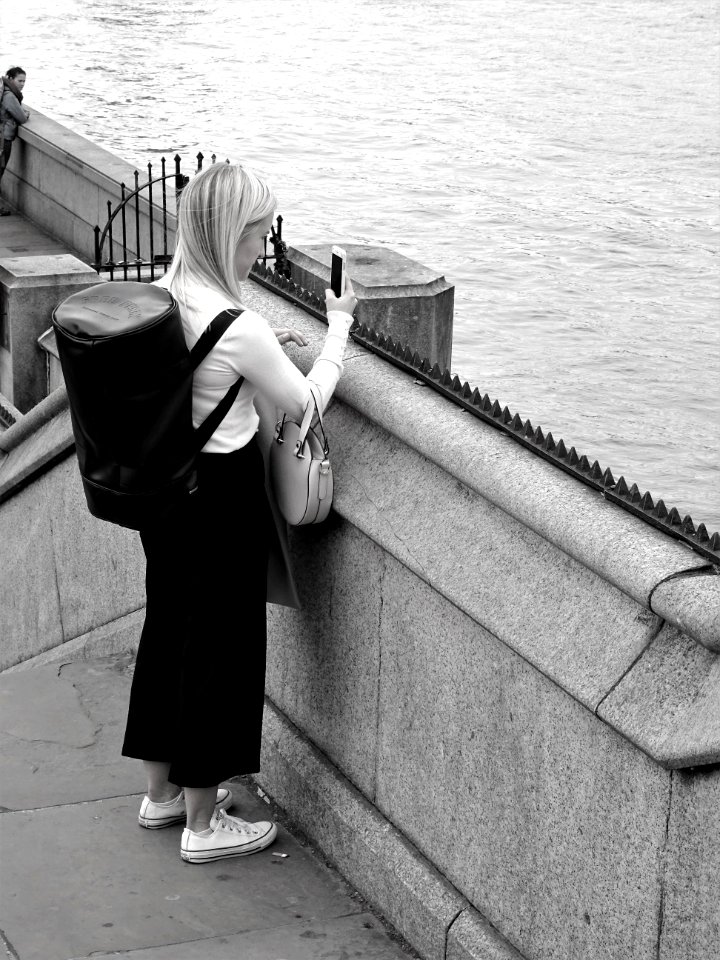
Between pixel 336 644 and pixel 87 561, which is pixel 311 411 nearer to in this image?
pixel 336 644

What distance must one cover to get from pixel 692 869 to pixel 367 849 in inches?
46.2

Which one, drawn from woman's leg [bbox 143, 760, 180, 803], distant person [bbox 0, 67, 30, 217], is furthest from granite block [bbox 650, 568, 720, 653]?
distant person [bbox 0, 67, 30, 217]

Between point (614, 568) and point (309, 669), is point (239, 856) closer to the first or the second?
point (309, 669)

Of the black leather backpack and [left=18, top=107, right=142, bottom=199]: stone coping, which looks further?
[left=18, top=107, right=142, bottom=199]: stone coping

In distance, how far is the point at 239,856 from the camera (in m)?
3.60

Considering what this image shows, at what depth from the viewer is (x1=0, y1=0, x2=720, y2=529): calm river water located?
55.8 feet

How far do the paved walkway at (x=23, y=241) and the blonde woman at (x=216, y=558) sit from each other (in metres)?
10.5

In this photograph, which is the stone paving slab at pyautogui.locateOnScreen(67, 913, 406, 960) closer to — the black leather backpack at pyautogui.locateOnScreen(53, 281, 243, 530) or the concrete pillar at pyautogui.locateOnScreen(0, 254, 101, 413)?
the black leather backpack at pyautogui.locateOnScreen(53, 281, 243, 530)

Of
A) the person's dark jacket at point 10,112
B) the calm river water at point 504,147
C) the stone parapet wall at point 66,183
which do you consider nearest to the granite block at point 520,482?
the stone parapet wall at point 66,183

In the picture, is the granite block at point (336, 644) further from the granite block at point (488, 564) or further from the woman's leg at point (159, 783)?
the woman's leg at point (159, 783)

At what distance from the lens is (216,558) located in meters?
3.38

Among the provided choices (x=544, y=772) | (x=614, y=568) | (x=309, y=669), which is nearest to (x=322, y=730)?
(x=309, y=669)

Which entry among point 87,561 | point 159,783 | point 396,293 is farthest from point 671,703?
point 396,293

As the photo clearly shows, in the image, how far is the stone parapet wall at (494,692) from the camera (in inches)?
98.1
